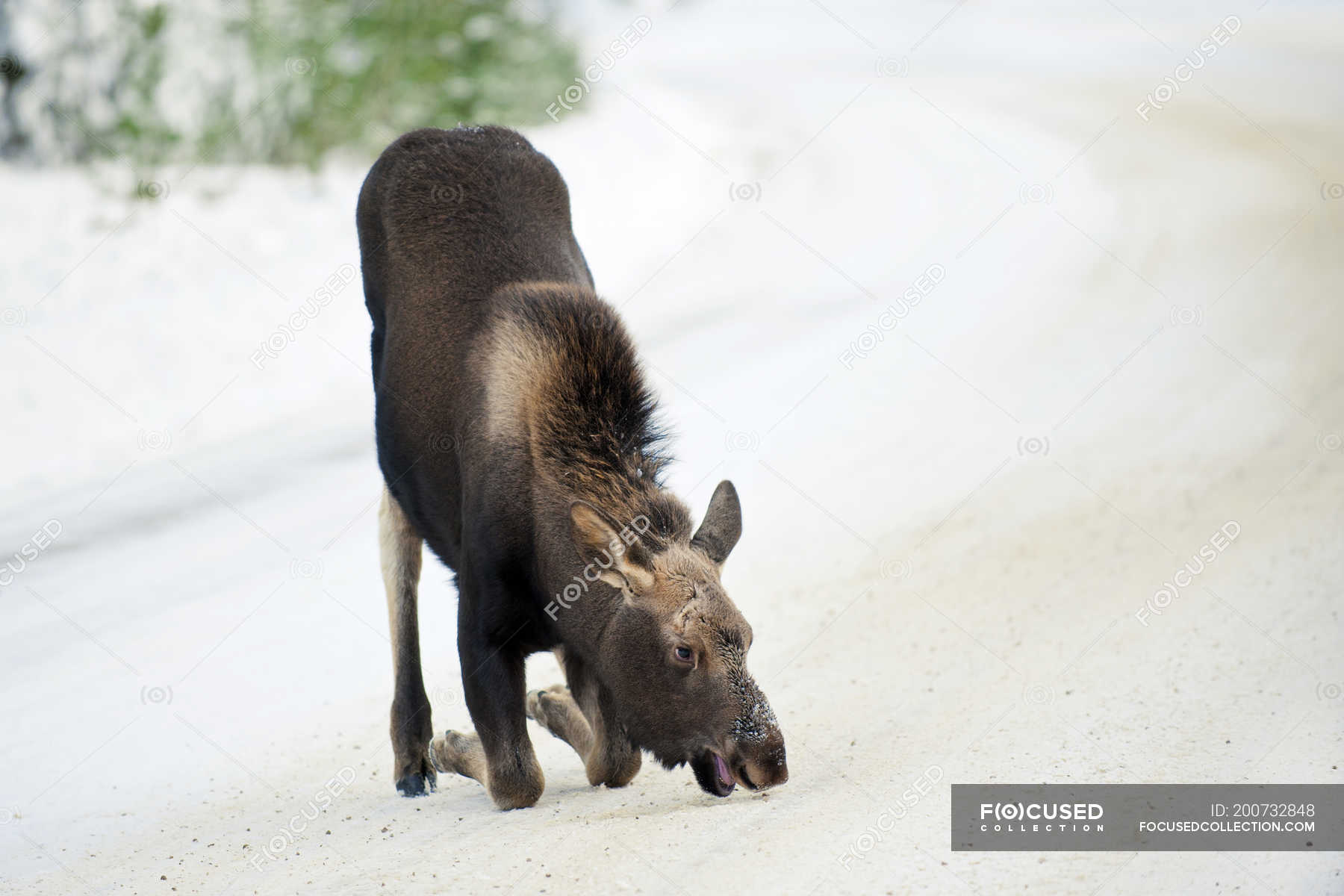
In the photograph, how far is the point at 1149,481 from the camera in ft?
33.2

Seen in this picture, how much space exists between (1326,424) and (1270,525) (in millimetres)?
2533

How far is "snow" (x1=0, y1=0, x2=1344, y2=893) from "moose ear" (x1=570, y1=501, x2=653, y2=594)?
0.94 m

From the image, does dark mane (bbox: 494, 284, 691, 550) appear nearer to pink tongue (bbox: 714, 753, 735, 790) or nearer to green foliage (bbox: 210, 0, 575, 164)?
pink tongue (bbox: 714, 753, 735, 790)

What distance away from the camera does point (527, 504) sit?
573cm

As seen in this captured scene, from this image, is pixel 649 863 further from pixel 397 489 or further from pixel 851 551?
pixel 851 551

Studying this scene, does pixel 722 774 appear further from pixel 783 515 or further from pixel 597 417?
pixel 783 515

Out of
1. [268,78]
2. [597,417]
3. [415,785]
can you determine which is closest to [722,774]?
[597,417]

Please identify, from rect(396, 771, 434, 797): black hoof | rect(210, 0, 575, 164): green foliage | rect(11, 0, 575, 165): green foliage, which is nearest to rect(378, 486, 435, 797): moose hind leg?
rect(396, 771, 434, 797): black hoof

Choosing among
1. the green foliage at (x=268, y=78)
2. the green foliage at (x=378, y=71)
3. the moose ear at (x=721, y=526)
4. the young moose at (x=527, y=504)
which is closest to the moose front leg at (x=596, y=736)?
the young moose at (x=527, y=504)

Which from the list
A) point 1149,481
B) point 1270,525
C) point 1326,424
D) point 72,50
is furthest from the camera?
point 72,50

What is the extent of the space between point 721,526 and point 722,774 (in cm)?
101

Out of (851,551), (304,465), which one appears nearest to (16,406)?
(304,465)

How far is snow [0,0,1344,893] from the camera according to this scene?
5543 mm

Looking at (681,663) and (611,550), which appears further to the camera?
(611,550)
